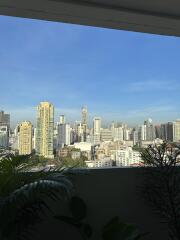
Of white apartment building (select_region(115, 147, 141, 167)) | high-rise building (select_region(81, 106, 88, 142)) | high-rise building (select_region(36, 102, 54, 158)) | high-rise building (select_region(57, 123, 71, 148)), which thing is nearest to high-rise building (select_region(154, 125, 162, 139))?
white apartment building (select_region(115, 147, 141, 167))

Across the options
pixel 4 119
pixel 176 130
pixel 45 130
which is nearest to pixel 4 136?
pixel 4 119

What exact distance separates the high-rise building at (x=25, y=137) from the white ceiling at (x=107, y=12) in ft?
2.66

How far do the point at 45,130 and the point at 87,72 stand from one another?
1.83ft

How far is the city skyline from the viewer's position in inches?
99.6

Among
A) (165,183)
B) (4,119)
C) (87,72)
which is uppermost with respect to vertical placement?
(87,72)

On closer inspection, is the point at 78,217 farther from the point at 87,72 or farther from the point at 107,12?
the point at 107,12

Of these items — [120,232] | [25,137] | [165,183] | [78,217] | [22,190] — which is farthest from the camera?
[25,137]

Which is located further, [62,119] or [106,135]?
→ [106,135]

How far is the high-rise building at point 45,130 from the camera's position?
2576 millimetres

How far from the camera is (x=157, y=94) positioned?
9.26ft

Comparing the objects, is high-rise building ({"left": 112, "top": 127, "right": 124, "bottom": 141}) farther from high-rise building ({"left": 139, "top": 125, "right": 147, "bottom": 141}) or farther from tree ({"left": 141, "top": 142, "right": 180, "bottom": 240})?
tree ({"left": 141, "top": 142, "right": 180, "bottom": 240})

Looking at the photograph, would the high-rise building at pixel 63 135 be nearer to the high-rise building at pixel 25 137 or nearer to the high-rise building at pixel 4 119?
the high-rise building at pixel 25 137

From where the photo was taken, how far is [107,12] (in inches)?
100

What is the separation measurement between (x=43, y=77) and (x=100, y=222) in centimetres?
116
